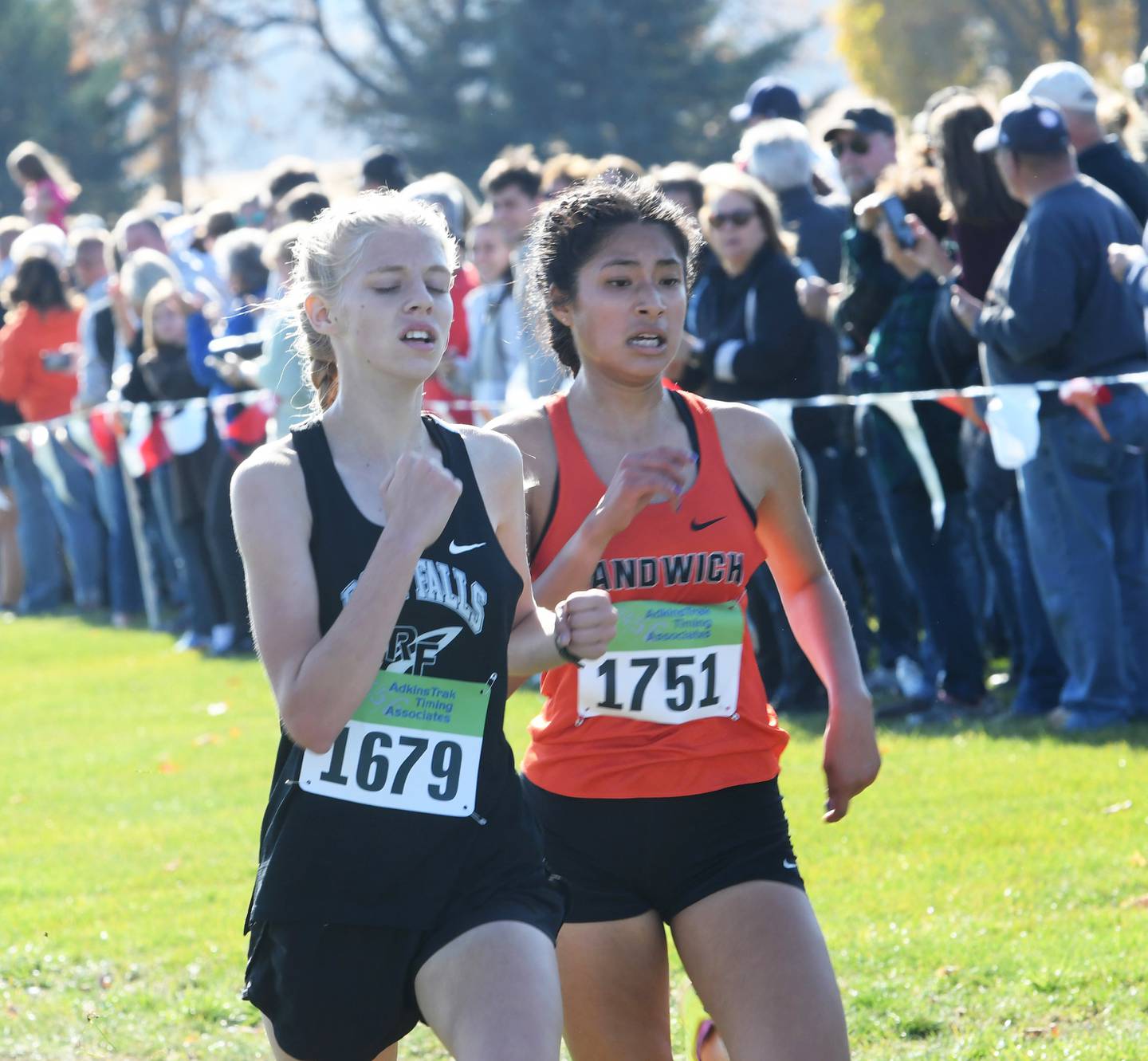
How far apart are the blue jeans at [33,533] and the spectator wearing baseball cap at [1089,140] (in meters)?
10.1

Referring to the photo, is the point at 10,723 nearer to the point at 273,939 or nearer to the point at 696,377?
the point at 696,377

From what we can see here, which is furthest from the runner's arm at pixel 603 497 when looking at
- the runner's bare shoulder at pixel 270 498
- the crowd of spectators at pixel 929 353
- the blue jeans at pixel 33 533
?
the blue jeans at pixel 33 533

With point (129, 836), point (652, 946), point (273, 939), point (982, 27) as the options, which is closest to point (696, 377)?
point (129, 836)

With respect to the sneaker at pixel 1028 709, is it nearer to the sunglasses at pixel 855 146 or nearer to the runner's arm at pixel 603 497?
the sunglasses at pixel 855 146

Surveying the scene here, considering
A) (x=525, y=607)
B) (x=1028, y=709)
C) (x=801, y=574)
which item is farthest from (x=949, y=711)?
(x=525, y=607)

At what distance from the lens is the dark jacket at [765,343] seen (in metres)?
8.59

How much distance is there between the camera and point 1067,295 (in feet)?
24.3

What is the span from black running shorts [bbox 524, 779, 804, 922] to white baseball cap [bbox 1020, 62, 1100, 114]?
5088 mm

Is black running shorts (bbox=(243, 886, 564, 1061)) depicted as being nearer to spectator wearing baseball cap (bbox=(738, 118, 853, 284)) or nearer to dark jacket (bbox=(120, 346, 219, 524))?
spectator wearing baseball cap (bbox=(738, 118, 853, 284))

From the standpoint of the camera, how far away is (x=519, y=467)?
11.9ft

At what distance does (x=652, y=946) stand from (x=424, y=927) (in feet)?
2.49

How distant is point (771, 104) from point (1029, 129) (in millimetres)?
4621

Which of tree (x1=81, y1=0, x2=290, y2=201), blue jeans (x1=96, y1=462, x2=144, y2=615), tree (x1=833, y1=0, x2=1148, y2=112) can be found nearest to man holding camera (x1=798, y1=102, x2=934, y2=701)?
blue jeans (x1=96, y1=462, x2=144, y2=615)

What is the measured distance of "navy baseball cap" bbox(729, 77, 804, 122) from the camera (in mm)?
11797
